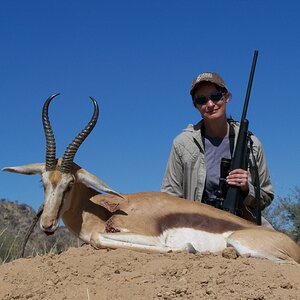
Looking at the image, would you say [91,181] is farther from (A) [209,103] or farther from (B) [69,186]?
(A) [209,103]

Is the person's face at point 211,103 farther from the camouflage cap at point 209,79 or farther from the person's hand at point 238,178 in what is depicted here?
the person's hand at point 238,178

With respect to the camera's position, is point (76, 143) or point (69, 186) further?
point (76, 143)

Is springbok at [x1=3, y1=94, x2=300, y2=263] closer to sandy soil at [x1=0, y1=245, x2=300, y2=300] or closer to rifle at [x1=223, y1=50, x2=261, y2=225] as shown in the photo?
sandy soil at [x1=0, y1=245, x2=300, y2=300]

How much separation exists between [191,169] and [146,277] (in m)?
2.90

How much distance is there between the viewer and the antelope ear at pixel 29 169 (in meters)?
6.89

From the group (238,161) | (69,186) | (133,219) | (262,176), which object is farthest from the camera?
(262,176)

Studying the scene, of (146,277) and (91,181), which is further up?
(91,181)

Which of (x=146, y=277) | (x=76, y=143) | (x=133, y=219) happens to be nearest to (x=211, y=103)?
(x=76, y=143)

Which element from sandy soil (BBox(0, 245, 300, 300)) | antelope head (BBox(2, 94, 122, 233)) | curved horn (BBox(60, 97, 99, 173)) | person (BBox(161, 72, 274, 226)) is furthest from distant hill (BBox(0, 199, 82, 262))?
sandy soil (BBox(0, 245, 300, 300))

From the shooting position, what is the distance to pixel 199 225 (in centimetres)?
640

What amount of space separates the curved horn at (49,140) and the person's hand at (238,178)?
6.35 feet

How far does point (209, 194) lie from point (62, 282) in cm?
296

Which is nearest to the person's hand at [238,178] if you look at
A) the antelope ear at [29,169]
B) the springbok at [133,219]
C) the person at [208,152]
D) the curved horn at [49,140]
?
the person at [208,152]

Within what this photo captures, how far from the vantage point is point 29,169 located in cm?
694
